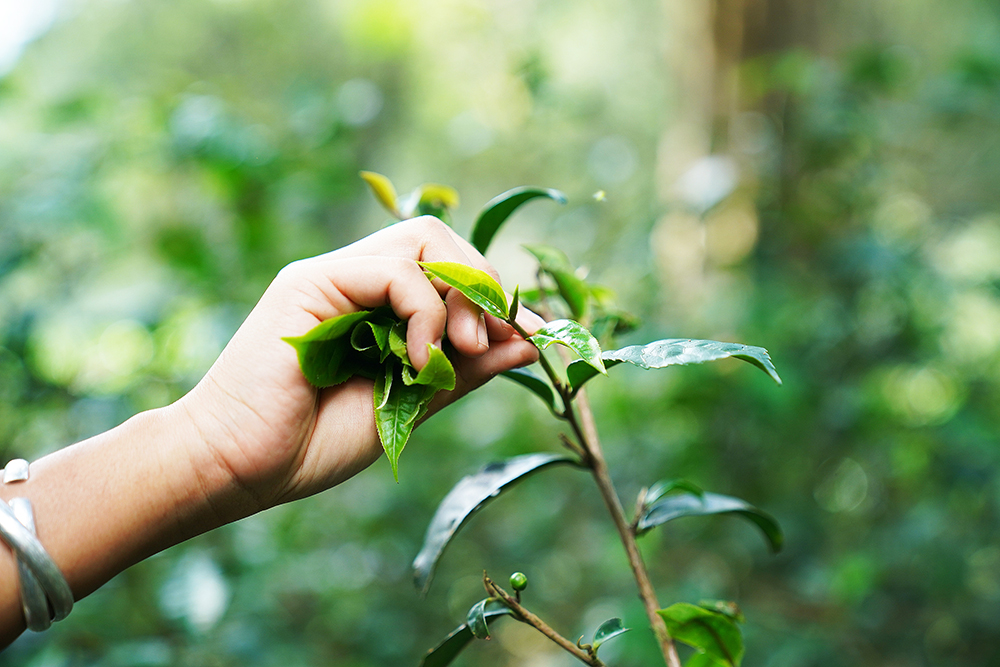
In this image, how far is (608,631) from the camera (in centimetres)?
58

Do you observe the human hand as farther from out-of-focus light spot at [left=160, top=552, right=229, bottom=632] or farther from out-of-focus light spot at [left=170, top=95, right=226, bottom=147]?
out-of-focus light spot at [left=170, top=95, right=226, bottom=147]

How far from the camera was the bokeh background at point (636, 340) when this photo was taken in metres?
1.46

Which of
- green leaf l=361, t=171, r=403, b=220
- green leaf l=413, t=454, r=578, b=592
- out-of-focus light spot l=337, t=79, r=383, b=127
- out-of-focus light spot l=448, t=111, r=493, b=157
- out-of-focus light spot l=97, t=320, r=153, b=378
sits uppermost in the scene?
out-of-focus light spot l=337, t=79, r=383, b=127

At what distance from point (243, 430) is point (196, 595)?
0.80 m

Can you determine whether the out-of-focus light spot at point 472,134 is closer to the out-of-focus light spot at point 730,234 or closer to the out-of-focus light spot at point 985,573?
the out-of-focus light spot at point 730,234

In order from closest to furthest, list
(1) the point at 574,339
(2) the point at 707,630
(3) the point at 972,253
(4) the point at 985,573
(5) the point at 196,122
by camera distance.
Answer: (1) the point at 574,339 < (2) the point at 707,630 < (5) the point at 196,122 < (4) the point at 985,573 < (3) the point at 972,253

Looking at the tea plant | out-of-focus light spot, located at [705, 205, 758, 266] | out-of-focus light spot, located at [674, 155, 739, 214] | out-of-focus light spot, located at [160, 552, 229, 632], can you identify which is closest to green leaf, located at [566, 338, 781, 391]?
the tea plant

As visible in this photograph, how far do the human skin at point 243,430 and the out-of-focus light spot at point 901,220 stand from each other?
165cm

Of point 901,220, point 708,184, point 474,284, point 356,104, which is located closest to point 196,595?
point 474,284

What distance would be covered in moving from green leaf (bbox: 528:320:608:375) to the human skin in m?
0.07

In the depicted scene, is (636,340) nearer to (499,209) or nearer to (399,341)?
(499,209)

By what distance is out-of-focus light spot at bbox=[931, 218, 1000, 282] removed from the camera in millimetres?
1833

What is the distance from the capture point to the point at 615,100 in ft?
17.9

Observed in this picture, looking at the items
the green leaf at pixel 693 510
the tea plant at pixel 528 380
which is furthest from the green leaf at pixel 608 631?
the green leaf at pixel 693 510
